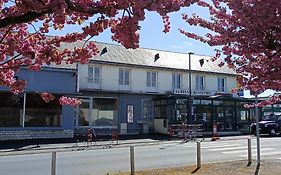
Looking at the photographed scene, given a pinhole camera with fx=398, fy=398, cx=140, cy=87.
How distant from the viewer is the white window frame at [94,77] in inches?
1356

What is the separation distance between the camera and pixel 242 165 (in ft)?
43.7

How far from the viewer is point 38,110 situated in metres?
29.0

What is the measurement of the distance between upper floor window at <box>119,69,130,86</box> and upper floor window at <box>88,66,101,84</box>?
223cm

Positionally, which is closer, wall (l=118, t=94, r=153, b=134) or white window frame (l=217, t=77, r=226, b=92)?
wall (l=118, t=94, r=153, b=134)

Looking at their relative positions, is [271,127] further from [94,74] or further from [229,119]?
[94,74]

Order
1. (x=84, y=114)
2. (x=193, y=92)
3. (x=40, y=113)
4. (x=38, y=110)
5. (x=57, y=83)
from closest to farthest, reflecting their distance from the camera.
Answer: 1. (x=38, y=110)
2. (x=40, y=113)
3. (x=57, y=83)
4. (x=84, y=114)
5. (x=193, y=92)

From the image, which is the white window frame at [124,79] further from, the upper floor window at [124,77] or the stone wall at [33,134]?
the stone wall at [33,134]

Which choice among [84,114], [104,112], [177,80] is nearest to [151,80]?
[177,80]

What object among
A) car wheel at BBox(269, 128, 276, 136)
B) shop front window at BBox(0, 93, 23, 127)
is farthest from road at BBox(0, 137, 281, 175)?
car wheel at BBox(269, 128, 276, 136)

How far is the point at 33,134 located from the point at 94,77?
27.5 feet

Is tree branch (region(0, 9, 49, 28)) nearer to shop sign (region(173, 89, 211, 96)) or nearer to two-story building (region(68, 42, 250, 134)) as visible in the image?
two-story building (region(68, 42, 250, 134))

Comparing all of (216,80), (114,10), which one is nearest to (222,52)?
(114,10)

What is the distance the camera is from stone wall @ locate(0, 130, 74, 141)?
89.9 ft

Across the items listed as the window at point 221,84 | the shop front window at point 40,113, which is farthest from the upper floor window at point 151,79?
the shop front window at point 40,113
